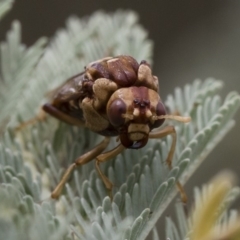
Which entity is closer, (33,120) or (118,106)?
(118,106)

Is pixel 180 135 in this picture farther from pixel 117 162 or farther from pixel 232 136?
pixel 232 136

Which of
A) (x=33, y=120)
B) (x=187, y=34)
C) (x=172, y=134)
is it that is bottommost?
(x=172, y=134)

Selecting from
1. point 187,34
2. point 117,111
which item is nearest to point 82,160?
point 117,111

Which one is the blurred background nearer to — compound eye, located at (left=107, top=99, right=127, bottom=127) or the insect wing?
the insect wing

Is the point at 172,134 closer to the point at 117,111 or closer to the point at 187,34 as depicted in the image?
the point at 117,111

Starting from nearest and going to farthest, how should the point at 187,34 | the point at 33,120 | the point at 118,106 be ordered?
the point at 118,106 < the point at 33,120 < the point at 187,34

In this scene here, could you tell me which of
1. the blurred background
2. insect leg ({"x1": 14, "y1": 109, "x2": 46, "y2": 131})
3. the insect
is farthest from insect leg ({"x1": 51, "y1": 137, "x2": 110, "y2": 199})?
the blurred background

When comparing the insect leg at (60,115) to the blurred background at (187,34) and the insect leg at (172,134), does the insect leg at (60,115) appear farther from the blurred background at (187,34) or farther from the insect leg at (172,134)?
the blurred background at (187,34)
